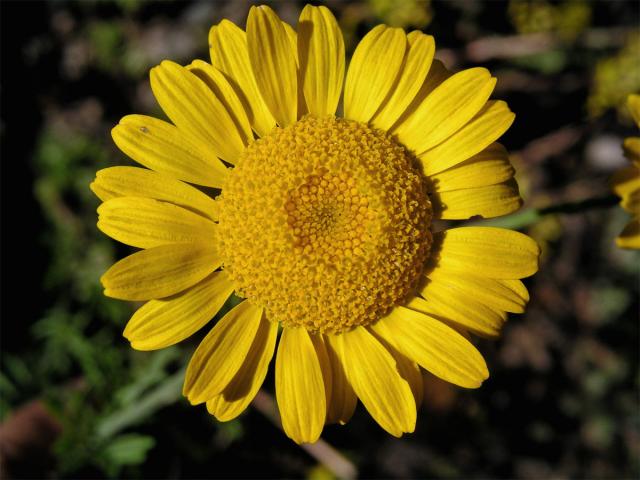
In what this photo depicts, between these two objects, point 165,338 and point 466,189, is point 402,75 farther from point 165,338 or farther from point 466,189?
point 165,338

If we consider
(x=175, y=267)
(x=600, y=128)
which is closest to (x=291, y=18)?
(x=600, y=128)

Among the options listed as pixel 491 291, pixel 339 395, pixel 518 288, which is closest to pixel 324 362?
pixel 339 395

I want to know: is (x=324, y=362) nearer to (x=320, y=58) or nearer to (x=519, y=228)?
(x=320, y=58)

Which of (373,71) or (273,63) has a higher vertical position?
(273,63)

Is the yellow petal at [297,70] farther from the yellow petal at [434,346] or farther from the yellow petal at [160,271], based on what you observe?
the yellow petal at [434,346]

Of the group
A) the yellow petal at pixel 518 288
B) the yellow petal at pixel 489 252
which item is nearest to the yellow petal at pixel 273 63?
the yellow petal at pixel 489 252

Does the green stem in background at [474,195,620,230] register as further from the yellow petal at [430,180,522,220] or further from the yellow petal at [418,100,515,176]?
the yellow petal at [418,100,515,176]
